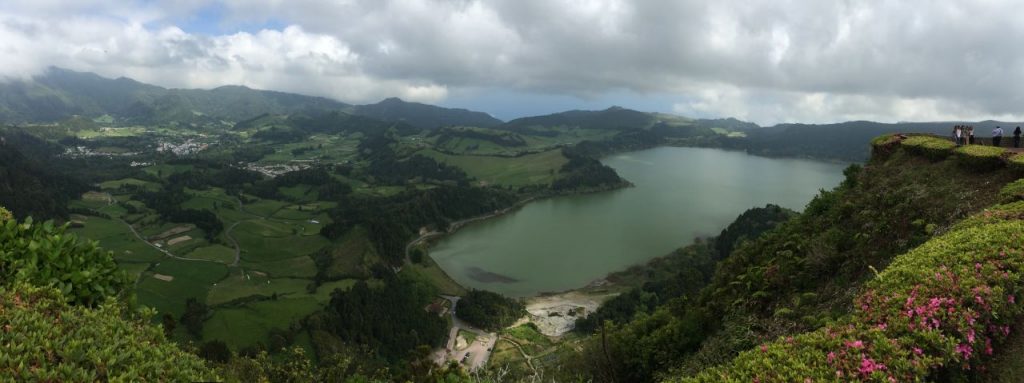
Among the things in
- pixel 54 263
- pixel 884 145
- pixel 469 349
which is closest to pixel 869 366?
pixel 54 263

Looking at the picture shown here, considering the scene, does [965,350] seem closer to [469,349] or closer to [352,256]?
[469,349]

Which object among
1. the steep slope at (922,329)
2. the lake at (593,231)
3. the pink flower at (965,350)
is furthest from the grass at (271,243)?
the pink flower at (965,350)

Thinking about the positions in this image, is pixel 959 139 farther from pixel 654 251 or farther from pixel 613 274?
pixel 654 251

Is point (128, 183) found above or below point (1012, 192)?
below

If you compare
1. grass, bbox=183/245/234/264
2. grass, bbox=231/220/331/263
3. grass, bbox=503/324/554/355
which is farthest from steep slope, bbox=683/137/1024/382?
grass, bbox=231/220/331/263

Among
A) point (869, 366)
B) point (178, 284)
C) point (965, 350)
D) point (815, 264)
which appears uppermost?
point (965, 350)

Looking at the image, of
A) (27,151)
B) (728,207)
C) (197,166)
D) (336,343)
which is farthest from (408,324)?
(27,151)
